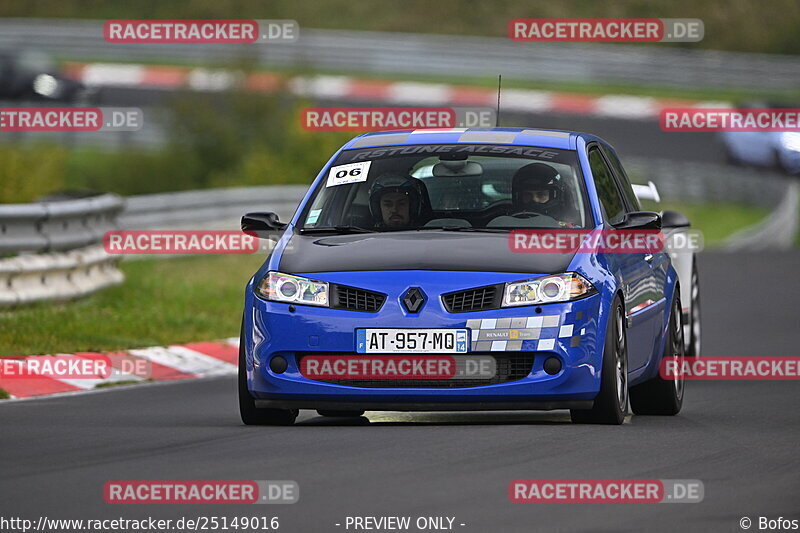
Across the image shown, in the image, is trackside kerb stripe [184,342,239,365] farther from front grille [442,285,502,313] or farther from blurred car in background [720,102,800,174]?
blurred car in background [720,102,800,174]

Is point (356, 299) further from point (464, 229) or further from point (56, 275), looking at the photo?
point (56, 275)

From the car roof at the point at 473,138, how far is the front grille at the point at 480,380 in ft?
5.90

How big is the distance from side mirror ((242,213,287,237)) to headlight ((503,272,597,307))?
5.53 feet

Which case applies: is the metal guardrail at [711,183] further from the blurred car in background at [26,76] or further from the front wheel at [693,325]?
the front wheel at [693,325]

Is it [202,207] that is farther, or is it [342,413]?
[202,207]

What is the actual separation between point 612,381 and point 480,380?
71 centimetres

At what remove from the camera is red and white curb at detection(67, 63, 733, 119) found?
43594mm

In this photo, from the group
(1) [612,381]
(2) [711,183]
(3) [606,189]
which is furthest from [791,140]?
(1) [612,381]

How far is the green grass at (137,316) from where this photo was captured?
46.0ft

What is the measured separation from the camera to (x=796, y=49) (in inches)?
2078

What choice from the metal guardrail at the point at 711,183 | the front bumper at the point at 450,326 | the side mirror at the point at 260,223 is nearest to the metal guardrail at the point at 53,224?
the side mirror at the point at 260,223

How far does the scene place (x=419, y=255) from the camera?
945cm

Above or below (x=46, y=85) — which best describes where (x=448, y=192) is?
above

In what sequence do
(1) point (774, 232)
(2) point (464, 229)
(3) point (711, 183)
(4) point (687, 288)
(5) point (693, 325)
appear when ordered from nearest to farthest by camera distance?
(2) point (464, 229)
(4) point (687, 288)
(5) point (693, 325)
(1) point (774, 232)
(3) point (711, 183)
